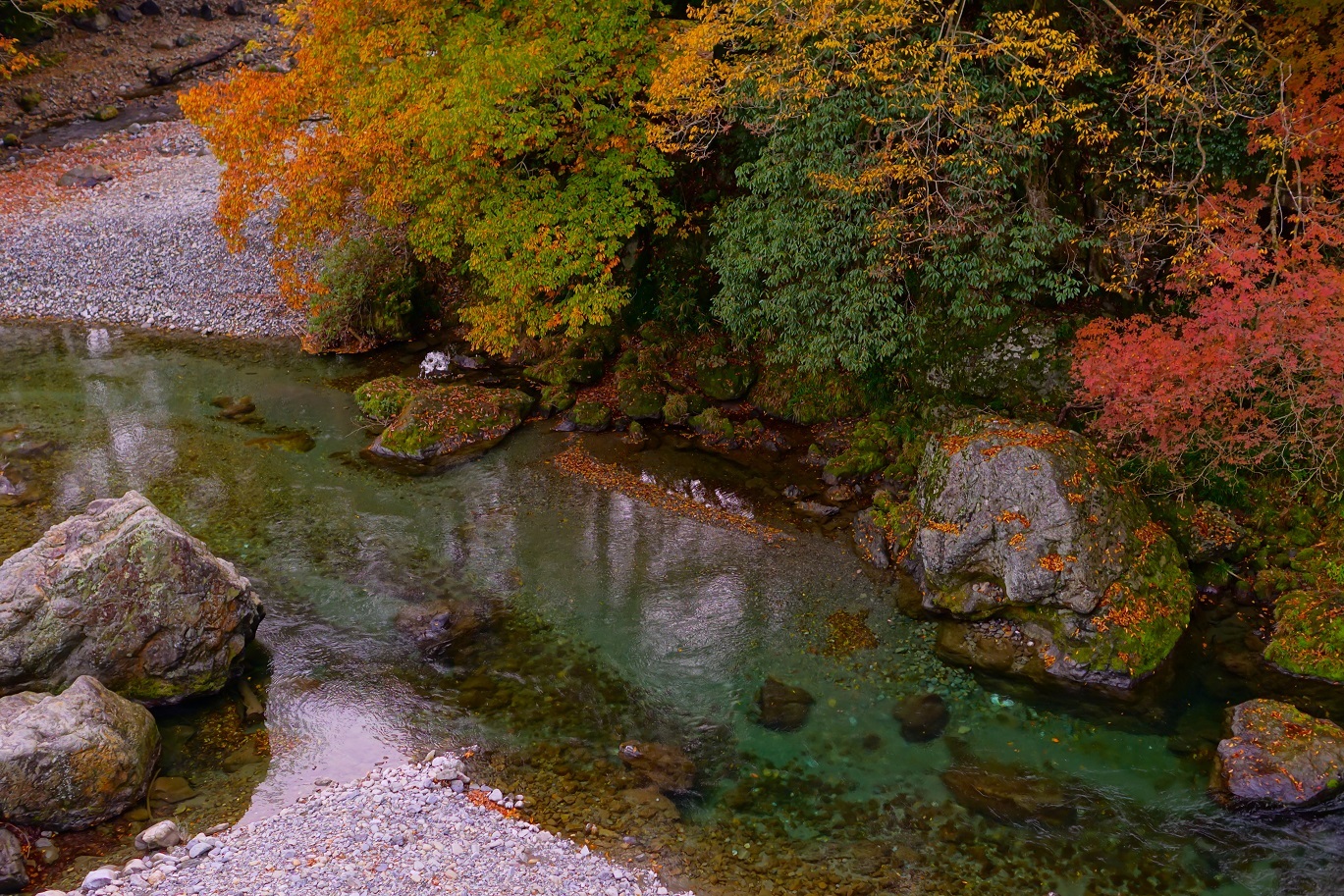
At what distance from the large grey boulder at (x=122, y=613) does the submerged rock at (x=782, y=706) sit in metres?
8.11

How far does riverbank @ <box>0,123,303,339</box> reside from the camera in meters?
27.6

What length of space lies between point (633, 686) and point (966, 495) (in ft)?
21.2

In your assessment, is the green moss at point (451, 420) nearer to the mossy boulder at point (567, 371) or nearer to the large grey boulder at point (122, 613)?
the mossy boulder at point (567, 371)

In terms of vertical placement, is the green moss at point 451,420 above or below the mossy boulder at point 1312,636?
above

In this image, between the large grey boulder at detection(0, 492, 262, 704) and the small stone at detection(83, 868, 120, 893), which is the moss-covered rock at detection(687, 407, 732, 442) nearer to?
the large grey boulder at detection(0, 492, 262, 704)

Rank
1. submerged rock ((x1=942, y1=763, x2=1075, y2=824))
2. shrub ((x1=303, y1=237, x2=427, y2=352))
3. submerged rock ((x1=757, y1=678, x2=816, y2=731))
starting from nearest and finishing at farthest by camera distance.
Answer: submerged rock ((x1=942, y1=763, x2=1075, y2=824)) → submerged rock ((x1=757, y1=678, x2=816, y2=731)) → shrub ((x1=303, y1=237, x2=427, y2=352))

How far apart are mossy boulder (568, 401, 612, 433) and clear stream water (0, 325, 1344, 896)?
1.06m

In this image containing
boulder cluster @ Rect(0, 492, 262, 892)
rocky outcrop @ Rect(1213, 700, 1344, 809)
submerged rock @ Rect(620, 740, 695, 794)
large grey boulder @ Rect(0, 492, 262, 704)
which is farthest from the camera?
large grey boulder @ Rect(0, 492, 262, 704)

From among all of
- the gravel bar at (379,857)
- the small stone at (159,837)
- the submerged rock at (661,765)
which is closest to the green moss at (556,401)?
the submerged rock at (661,765)

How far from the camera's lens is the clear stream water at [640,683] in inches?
428

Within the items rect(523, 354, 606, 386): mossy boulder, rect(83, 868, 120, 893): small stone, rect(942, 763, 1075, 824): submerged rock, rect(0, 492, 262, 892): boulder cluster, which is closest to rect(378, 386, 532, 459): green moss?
rect(523, 354, 606, 386): mossy boulder

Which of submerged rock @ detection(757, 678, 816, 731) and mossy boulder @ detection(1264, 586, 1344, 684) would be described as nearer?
submerged rock @ detection(757, 678, 816, 731)

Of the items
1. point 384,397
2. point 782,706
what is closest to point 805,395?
point 782,706

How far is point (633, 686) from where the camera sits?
13.8 metres
